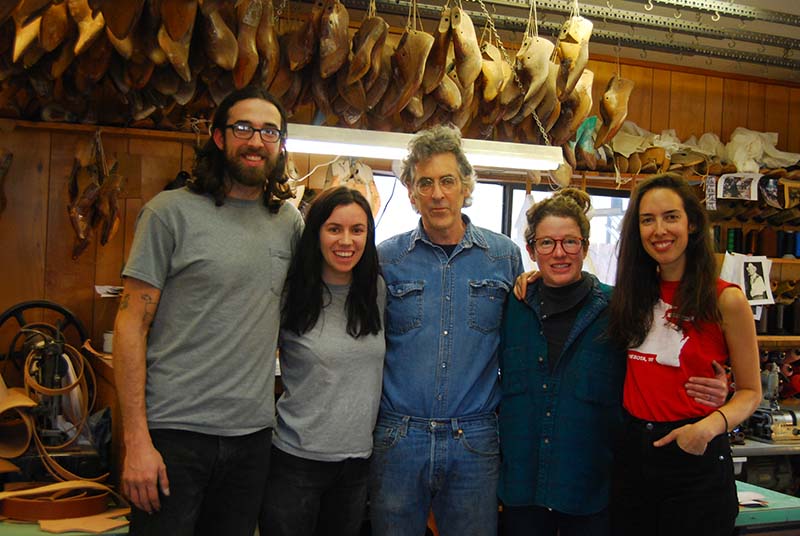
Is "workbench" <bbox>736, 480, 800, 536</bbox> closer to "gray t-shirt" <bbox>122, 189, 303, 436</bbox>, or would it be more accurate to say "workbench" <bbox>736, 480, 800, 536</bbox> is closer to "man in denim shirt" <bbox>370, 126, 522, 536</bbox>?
"man in denim shirt" <bbox>370, 126, 522, 536</bbox>

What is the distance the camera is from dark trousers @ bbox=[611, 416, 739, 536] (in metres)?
2.14

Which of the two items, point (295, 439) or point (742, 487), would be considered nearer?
point (295, 439)

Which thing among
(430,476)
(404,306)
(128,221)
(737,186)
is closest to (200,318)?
(404,306)

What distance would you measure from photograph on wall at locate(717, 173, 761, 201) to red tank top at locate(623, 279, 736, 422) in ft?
11.2

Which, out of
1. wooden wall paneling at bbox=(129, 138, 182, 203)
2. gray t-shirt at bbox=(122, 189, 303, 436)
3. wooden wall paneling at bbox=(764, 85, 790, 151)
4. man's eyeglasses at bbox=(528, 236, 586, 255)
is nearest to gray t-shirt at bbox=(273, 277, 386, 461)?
gray t-shirt at bbox=(122, 189, 303, 436)

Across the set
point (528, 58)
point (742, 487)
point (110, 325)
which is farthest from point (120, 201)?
point (742, 487)

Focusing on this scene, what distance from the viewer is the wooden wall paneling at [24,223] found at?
166 inches

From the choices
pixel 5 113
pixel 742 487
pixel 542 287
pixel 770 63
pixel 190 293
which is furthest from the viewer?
pixel 770 63

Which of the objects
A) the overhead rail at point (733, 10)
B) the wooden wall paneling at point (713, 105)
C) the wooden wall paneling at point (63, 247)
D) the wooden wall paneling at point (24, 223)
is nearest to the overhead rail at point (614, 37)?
the overhead rail at point (733, 10)

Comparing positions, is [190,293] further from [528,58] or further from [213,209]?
[528,58]

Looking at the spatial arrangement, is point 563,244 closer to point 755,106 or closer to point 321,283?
point 321,283

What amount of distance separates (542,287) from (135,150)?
2.86 meters

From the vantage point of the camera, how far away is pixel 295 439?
2262 millimetres

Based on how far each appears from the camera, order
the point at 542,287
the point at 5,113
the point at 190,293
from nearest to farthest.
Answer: the point at 190,293 < the point at 542,287 < the point at 5,113
